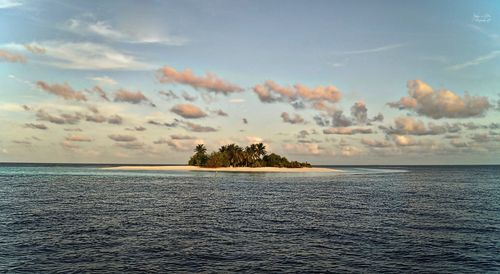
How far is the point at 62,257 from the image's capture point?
2647 cm

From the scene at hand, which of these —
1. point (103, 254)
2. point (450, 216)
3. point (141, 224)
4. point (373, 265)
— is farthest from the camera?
point (450, 216)

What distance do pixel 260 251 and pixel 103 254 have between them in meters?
10.8

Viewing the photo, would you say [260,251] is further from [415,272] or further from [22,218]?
[22,218]

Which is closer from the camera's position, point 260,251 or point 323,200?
point 260,251

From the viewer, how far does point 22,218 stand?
41.4 m

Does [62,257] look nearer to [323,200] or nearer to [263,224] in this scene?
[263,224]

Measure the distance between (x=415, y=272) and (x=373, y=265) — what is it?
2485mm

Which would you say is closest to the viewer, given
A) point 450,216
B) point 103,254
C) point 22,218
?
point 103,254

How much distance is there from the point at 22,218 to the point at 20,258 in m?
17.6

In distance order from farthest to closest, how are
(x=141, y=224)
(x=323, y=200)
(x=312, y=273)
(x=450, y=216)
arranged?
1. (x=323, y=200)
2. (x=450, y=216)
3. (x=141, y=224)
4. (x=312, y=273)

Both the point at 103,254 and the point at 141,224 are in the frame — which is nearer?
the point at 103,254

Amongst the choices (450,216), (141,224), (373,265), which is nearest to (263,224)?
(141,224)

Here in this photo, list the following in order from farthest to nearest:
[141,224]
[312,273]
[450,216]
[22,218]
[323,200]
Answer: [323,200] < [450,216] < [22,218] < [141,224] < [312,273]

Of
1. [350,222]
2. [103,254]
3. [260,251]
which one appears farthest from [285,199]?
[103,254]
